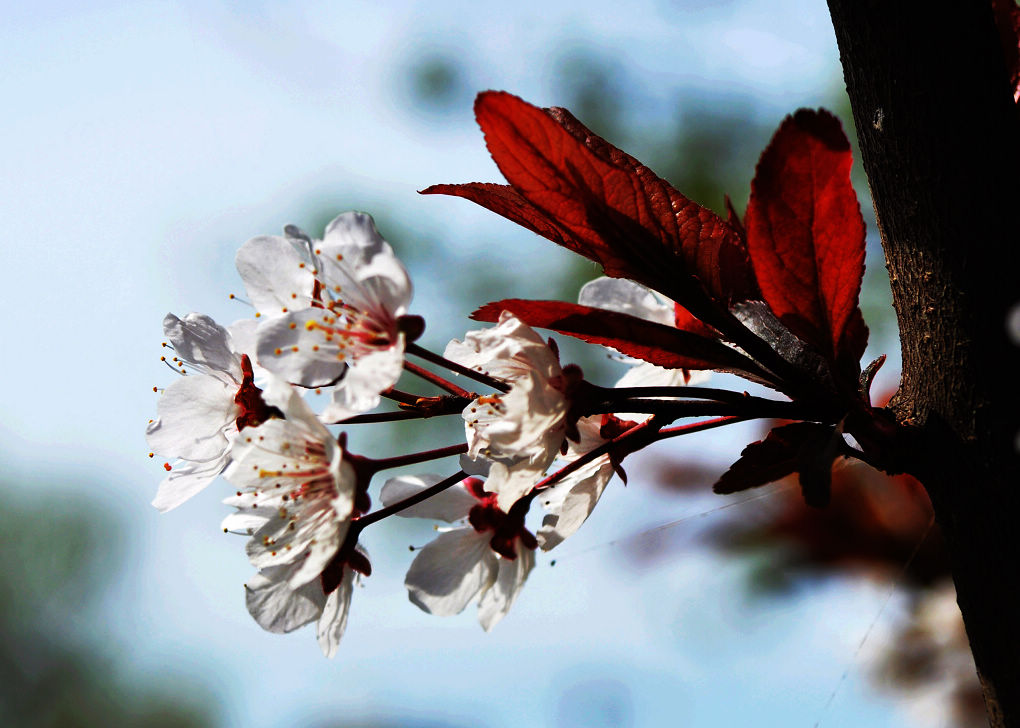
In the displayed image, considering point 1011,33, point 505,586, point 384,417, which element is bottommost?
point 505,586

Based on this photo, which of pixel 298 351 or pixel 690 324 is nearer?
pixel 298 351

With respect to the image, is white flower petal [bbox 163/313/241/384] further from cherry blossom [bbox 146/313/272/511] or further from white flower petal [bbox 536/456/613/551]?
white flower petal [bbox 536/456/613/551]

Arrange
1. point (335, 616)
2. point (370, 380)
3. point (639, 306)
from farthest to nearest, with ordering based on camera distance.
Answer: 1. point (639, 306)
2. point (335, 616)
3. point (370, 380)

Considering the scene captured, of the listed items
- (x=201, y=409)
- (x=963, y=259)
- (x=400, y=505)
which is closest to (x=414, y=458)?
(x=400, y=505)

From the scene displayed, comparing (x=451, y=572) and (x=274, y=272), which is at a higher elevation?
(x=274, y=272)

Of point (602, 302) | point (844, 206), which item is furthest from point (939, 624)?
point (844, 206)

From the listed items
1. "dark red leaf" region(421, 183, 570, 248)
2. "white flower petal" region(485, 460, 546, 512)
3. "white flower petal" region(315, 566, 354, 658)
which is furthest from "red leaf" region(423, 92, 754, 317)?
"white flower petal" region(315, 566, 354, 658)

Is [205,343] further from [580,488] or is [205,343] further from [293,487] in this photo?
[580,488]
